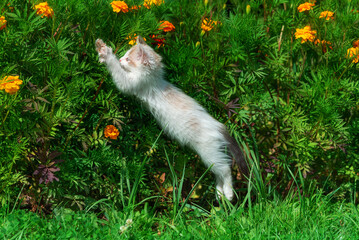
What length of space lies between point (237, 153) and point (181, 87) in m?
0.81

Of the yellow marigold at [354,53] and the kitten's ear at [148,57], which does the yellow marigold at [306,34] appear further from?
the kitten's ear at [148,57]

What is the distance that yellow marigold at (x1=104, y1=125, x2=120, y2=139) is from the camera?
393 centimetres

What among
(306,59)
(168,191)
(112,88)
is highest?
(306,59)

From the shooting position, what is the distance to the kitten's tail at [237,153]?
416 cm

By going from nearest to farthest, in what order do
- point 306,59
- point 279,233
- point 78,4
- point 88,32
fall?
point 279,233 → point 78,4 → point 88,32 → point 306,59

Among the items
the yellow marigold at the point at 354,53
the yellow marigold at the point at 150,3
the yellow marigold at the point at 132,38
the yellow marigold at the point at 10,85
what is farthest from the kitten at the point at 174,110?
the yellow marigold at the point at 354,53

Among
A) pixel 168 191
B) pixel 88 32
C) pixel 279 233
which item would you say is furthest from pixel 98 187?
pixel 279 233

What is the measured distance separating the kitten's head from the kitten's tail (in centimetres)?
88

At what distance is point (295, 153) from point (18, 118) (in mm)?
2493

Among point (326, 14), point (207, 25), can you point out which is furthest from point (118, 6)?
point (326, 14)

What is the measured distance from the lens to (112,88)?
13.5 feet

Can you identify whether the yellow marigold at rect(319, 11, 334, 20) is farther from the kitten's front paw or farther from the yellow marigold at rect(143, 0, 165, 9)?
the kitten's front paw

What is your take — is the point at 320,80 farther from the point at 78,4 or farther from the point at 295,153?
the point at 78,4

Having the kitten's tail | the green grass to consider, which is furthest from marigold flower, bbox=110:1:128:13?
the green grass
